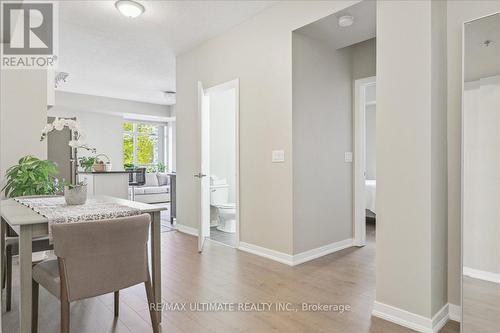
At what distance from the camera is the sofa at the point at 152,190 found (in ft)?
26.7

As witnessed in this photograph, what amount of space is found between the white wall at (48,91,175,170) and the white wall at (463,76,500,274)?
7762mm

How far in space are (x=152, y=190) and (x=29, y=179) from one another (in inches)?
205

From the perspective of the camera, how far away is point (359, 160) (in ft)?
13.1

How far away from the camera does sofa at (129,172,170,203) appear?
812cm

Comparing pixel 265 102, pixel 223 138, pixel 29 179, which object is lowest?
pixel 29 179

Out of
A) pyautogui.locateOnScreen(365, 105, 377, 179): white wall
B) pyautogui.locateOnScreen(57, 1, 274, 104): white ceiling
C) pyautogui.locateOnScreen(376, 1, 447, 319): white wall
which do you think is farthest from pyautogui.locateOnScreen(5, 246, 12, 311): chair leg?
pyautogui.locateOnScreen(365, 105, 377, 179): white wall

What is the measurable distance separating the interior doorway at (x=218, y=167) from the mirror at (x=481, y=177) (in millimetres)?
2382

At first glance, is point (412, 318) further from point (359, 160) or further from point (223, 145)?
point (223, 145)

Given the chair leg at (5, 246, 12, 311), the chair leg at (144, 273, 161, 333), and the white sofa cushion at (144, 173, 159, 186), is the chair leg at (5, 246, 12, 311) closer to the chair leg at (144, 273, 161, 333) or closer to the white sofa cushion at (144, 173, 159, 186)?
the chair leg at (144, 273, 161, 333)

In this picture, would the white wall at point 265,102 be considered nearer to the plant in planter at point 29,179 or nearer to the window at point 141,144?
the plant in planter at point 29,179

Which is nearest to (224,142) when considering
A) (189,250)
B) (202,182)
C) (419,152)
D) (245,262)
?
(202,182)

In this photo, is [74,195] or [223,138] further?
[223,138]

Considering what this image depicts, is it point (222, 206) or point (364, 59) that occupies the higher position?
point (364, 59)

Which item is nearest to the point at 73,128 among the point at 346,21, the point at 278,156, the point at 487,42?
the point at 278,156
